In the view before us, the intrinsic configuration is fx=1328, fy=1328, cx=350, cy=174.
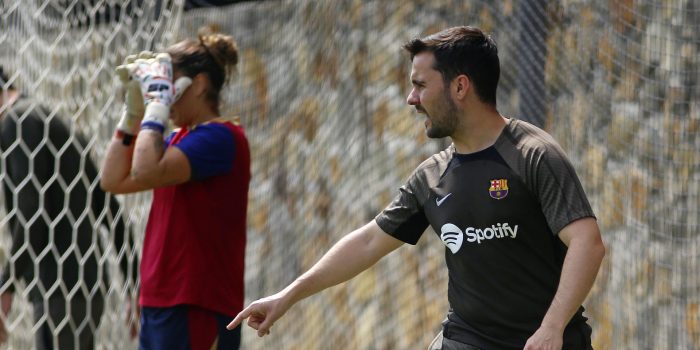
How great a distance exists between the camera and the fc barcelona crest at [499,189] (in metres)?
3.22

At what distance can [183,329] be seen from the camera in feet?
14.1

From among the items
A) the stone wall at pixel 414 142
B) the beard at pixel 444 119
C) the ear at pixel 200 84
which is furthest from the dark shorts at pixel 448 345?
the ear at pixel 200 84

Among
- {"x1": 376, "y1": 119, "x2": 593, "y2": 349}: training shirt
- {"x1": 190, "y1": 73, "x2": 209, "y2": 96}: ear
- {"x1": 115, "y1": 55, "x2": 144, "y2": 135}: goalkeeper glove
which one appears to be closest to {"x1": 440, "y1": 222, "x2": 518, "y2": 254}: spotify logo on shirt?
{"x1": 376, "y1": 119, "x2": 593, "y2": 349}: training shirt

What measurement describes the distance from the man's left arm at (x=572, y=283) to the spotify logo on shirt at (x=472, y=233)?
0.61 ft

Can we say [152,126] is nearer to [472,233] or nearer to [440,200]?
[440,200]

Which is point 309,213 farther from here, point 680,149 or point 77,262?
point 680,149

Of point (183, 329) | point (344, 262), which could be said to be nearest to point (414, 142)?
point (183, 329)

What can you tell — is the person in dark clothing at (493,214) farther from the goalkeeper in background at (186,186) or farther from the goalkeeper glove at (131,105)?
the goalkeeper glove at (131,105)

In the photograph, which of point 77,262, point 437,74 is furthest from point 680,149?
point 77,262

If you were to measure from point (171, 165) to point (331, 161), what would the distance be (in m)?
1.97

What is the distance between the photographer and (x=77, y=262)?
5.04 m

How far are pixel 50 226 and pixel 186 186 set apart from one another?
819 millimetres

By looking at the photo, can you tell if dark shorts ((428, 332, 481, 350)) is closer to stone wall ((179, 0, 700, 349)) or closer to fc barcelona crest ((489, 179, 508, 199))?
fc barcelona crest ((489, 179, 508, 199))

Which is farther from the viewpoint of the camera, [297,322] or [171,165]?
[297,322]
